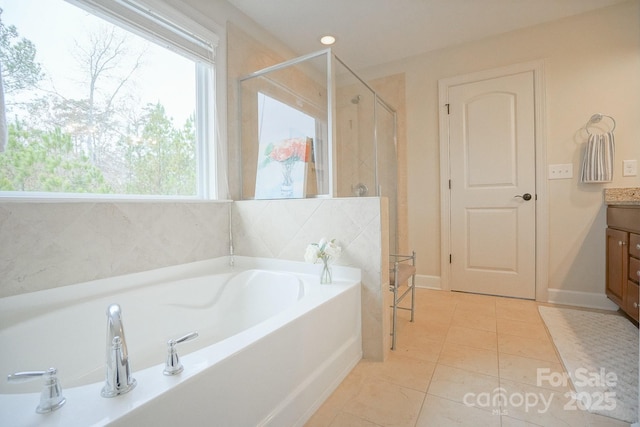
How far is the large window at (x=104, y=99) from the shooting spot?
50.1 inches

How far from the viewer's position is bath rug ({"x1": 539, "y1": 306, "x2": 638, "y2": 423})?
1238 millimetres

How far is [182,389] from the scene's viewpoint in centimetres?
73

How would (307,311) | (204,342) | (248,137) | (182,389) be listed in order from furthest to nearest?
(248,137)
(204,342)
(307,311)
(182,389)

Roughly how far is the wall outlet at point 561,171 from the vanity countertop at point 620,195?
273mm

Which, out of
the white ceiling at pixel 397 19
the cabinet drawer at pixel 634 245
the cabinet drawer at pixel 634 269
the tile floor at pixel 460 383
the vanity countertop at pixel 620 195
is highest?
the white ceiling at pixel 397 19

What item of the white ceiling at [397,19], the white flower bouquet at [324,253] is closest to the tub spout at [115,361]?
the white flower bouquet at [324,253]

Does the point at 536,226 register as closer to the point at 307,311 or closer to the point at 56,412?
the point at 307,311

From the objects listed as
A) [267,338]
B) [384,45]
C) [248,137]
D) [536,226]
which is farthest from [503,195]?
[267,338]

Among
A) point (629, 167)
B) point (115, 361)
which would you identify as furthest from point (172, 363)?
point (629, 167)

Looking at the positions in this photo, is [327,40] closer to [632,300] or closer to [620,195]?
[620,195]

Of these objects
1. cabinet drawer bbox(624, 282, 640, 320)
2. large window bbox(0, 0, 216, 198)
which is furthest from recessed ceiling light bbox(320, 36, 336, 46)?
cabinet drawer bbox(624, 282, 640, 320)

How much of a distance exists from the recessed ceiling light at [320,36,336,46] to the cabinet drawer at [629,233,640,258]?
108 inches

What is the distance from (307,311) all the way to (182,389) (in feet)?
1.85

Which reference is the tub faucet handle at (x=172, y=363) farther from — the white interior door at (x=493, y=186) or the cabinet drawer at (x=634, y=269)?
the white interior door at (x=493, y=186)
